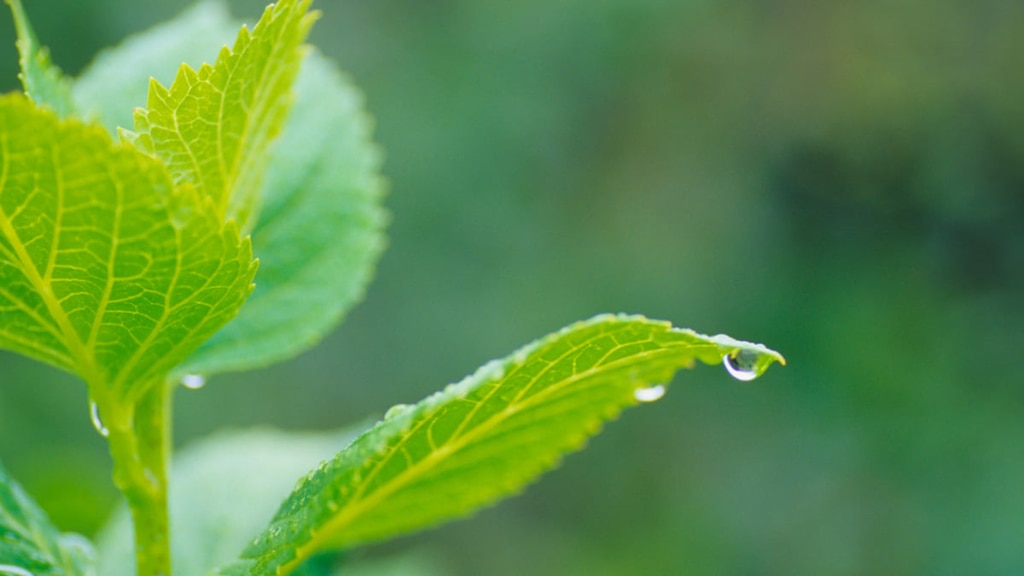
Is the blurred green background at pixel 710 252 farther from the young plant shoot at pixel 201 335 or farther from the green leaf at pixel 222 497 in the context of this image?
the young plant shoot at pixel 201 335

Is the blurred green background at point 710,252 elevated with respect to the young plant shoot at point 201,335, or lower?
elevated

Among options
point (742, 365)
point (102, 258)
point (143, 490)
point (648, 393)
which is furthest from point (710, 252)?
point (102, 258)

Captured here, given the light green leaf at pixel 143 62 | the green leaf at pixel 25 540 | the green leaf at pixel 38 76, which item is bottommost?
the green leaf at pixel 25 540

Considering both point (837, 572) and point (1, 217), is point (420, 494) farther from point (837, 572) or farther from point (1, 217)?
point (837, 572)

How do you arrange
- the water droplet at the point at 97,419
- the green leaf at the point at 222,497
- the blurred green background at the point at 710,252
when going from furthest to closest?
the blurred green background at the point at 710,252
the green leaf at the point at 222,497
the water droplet at the point at 97,419

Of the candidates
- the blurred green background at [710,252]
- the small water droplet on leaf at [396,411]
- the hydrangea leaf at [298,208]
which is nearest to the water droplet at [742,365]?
the small water droplet on leaf at [396,411]

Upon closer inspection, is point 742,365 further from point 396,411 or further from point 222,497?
point 222,497
